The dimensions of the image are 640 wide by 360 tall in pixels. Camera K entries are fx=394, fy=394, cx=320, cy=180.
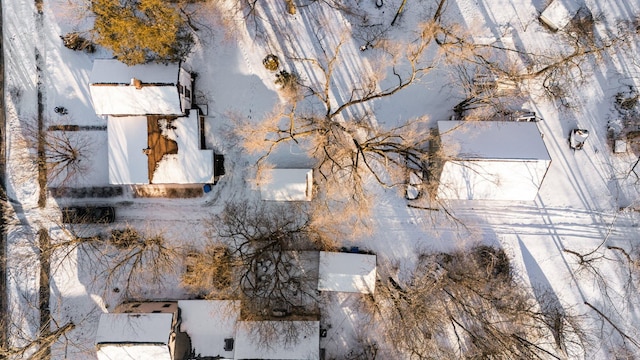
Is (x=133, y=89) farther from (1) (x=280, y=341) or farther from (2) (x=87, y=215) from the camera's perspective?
(1) (x=280, y=341)

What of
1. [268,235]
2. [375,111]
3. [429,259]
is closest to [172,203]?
[268,235]

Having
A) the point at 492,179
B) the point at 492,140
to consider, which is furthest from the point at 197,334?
the point at 492,140

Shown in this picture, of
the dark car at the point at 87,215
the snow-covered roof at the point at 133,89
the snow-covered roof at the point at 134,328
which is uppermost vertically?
the snow-covered roof at the point at 133,89

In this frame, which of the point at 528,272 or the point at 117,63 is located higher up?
the point at 117,63

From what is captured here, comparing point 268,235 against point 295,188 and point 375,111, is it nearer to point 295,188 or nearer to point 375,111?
point 295,188

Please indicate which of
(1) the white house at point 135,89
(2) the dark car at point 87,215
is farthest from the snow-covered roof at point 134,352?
(1) the white house at point 135,89

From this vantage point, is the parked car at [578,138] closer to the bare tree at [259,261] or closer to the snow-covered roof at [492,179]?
the snow-covered roof at [492,179]

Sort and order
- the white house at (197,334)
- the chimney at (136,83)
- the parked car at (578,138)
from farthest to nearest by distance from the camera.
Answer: the parked car at (578,138) → the white house at (197,334) → the chimney at (136,83)
